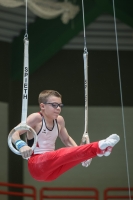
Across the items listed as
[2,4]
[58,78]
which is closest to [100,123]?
[58,78]

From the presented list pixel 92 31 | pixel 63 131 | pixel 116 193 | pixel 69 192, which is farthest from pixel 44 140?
pixel 92 31

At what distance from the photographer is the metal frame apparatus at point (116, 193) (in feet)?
24.2

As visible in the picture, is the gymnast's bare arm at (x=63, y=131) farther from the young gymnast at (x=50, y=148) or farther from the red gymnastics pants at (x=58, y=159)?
the red gymnastics pants at (x=58, y=159)

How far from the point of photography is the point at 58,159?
400 cm

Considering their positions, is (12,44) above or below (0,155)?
above

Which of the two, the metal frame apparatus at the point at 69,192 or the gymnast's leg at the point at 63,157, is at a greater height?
the metal frame apparatus at the point at 69,192

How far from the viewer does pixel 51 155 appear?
4070 mm

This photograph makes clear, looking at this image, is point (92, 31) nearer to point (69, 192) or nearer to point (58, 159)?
point (69, 192)

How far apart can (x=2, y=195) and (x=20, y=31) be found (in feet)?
7.61

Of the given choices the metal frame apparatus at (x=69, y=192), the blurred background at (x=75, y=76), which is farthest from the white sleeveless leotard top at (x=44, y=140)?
the blurred background at (x=75, y=76)

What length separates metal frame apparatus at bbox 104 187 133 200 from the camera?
24.2 ft

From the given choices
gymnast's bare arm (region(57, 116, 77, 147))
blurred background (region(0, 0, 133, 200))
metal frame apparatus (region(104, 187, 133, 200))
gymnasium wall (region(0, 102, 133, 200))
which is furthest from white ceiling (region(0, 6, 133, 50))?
gymnast's bare arm (region(57, 116, 77, 147))

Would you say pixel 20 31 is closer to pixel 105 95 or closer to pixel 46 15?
pixel 46 15

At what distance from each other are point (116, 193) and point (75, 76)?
181 cm
